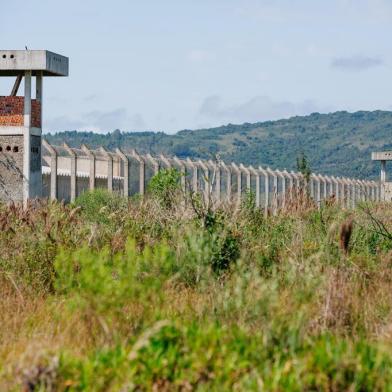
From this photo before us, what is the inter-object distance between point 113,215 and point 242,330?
759 centimetres

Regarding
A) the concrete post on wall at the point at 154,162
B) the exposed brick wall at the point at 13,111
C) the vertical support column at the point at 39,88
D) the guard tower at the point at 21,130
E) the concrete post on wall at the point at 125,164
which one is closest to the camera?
the guard tower at the point at 21,130

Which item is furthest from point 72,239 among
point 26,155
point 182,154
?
point 182,154

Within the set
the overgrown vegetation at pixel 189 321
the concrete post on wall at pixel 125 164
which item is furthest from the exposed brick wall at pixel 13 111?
the overgrown vegetation at pixel 189 321

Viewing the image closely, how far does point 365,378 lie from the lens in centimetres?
598

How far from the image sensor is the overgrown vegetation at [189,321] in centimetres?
603

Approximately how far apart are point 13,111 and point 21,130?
575 mm

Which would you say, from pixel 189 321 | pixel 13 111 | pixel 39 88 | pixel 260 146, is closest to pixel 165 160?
pixel 39 88

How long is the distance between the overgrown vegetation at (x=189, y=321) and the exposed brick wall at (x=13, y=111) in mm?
12247

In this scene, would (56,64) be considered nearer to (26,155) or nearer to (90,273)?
(26,155)

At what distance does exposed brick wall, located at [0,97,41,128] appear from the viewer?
80.6ft

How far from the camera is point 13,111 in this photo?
81.0ft

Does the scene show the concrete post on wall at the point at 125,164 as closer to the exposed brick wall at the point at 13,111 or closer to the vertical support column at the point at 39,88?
the vertical support column at the point at 39,88

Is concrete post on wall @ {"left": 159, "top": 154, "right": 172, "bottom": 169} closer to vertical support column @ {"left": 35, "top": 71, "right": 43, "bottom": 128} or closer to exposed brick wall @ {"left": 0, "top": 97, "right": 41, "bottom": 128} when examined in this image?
vertical support column @ {"left": 35, "top": 71, "right": 43, "bottom": 128}

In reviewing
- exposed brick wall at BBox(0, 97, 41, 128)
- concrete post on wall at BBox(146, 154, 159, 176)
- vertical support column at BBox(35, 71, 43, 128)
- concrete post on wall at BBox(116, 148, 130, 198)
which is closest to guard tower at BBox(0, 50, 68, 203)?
exposed brick wall at BBox(0, 97, 41, 128)
